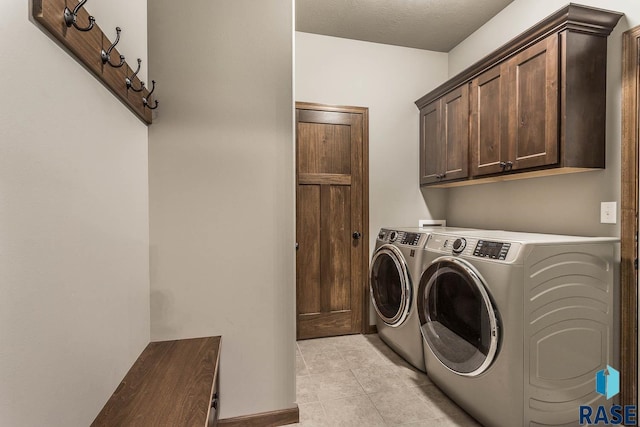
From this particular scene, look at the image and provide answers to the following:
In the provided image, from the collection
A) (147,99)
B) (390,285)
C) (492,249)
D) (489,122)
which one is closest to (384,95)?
(489,122)

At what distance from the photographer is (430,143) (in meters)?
2.95

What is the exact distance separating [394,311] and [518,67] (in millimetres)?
1972

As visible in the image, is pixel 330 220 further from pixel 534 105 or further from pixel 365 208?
pixel 534 105

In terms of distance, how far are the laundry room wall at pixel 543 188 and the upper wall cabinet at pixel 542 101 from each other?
0.20 ft

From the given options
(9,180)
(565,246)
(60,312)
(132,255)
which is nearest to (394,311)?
(565,246)

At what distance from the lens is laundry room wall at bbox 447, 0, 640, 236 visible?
1.74m

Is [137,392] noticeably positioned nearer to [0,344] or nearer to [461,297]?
[0,344]

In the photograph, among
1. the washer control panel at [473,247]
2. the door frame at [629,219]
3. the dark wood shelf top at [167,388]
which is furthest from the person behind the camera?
the door frame at [629,219]

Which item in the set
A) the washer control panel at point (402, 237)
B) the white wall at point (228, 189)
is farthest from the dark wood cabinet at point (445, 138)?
the white wall at point (228, 189)

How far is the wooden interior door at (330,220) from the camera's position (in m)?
2.87

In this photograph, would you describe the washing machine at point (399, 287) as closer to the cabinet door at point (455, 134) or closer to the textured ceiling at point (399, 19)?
the cabinet door at point (455, 134)

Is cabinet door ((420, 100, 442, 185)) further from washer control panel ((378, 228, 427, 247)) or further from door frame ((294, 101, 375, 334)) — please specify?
washer control panel ((378, 228, 427, 247))

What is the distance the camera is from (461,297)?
173 centimetres

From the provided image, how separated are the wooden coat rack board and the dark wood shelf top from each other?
3.58 ft
